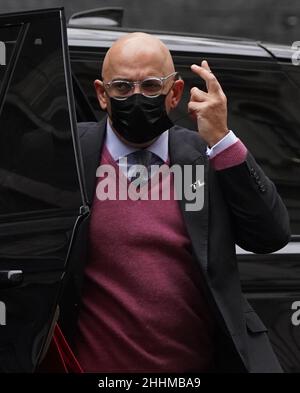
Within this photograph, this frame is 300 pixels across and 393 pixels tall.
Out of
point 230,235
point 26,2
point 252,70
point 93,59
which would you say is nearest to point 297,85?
point 252,70

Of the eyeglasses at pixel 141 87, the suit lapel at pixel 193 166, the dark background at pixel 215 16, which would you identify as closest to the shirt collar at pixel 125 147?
the suit lapel at pixel 193 166

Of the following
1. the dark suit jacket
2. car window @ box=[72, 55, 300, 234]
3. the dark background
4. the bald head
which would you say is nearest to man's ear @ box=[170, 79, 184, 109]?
the bald head

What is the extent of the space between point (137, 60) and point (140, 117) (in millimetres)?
159

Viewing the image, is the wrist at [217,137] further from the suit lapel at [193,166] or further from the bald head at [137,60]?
the bald head at [137,60]

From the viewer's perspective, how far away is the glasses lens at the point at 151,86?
132 inches

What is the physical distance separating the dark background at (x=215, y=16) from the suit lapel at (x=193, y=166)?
5851 mm

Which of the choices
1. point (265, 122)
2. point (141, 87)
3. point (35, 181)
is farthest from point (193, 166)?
point (265, 122)

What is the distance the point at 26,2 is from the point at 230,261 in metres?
5.78

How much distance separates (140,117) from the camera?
334 centimetres

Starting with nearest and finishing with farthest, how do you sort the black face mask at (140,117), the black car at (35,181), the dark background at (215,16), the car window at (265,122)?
1. the black car at (35,181)
2. the black face mask at (140,117)
3. the car window at (265,122)
4. the dark background at (215,16)

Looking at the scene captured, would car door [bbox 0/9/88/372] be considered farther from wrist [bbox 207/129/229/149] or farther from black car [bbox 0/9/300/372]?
wrist [bbox 207/129/229/149]

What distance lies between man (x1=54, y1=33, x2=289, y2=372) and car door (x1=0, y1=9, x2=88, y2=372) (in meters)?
0.08

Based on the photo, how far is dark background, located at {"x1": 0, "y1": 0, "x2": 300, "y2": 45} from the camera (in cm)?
937

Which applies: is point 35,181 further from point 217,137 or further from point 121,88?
point 217,137
